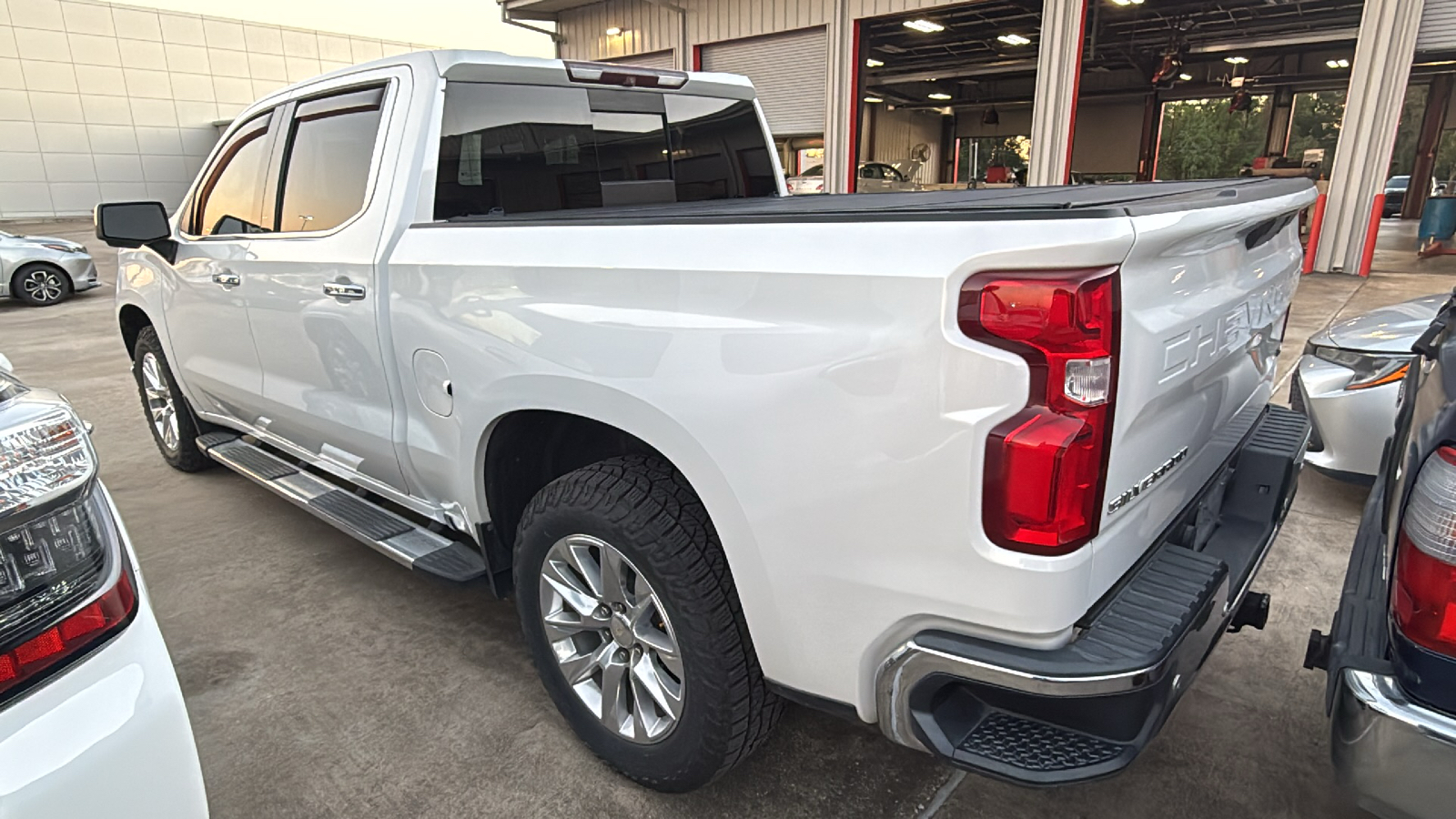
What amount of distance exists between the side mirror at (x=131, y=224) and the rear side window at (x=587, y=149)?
1792 mm

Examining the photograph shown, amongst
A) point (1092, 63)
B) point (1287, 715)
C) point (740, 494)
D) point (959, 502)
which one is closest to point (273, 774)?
point (740, 494)

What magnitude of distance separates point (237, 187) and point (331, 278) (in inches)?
50.1

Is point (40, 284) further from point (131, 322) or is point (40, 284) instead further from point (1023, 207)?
point (1023, 207)

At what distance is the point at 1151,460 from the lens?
5.37 feet

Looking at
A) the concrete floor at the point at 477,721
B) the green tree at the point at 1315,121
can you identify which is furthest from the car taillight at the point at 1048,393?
the green tree at the point at 1315,121

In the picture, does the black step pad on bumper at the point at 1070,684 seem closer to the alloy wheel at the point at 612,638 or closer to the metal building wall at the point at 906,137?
the alloy wheel at the point at 612,638

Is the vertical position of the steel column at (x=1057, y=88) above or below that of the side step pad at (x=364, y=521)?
above

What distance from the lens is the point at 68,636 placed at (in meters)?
1.21

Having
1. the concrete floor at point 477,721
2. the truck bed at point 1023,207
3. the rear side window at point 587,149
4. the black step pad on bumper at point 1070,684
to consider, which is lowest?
the concrete floor at point 477,721

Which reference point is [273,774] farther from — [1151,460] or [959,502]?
[1151,460]

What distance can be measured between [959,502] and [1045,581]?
0.20 metres

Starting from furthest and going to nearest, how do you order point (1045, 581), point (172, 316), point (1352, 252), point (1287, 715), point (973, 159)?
point (973, 159), point (1352, 252), point (172, 316), point (1287, 715), point (1045, 581)

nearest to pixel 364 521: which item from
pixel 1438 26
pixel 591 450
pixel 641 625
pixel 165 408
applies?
pixel 591 450

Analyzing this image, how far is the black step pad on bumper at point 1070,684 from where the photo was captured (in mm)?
1447
